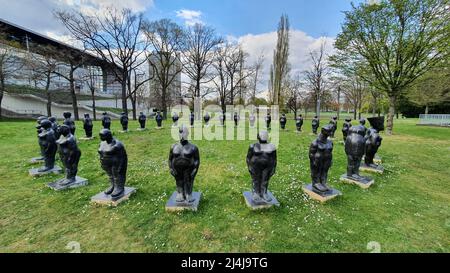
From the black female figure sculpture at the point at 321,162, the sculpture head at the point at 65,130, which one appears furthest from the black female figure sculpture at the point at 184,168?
the sculpture head at the point at 65,130

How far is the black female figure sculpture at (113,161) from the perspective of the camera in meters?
4.14

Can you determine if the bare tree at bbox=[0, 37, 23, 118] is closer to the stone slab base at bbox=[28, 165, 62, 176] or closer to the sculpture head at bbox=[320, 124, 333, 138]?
the stone slab base at bbox=[28, 165, 62, 176]

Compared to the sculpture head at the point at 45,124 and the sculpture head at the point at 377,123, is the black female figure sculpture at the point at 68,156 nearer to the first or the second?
the sculpture head at the point at 45,124

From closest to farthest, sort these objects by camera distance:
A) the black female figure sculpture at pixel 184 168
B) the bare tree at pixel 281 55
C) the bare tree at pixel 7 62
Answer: the black female figure sculpture at pixel 184 168, the bare tree at pixel 7 62, the bare tree at pixel 281 55

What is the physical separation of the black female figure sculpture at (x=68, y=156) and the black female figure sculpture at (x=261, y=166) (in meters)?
4.32

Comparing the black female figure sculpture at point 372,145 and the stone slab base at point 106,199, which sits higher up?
the black female figure sculpture at point 372,145

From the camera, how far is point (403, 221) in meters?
3.90

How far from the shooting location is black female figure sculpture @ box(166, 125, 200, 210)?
3.85 metres

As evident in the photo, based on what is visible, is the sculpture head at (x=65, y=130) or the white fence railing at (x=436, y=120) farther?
the white fence railing at (x=436, y=120)

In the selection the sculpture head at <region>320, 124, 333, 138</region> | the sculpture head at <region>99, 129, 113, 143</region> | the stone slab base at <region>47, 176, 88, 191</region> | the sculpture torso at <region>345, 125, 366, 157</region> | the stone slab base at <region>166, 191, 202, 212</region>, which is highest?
the sculpture head at <region>320, 124, 333, 138</region>

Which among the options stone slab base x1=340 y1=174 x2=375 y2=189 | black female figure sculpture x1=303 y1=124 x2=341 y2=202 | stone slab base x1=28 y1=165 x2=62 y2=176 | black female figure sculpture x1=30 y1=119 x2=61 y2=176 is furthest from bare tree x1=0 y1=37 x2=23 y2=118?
stone slab base x1=340 y1=174 x2=375 y2=189

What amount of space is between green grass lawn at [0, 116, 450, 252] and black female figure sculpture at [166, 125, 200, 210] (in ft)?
0.70

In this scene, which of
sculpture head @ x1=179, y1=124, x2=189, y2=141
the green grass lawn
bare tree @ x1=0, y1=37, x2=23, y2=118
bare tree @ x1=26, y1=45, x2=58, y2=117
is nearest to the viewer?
the green grass lawn

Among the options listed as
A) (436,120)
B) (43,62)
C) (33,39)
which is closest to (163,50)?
(43,62)
